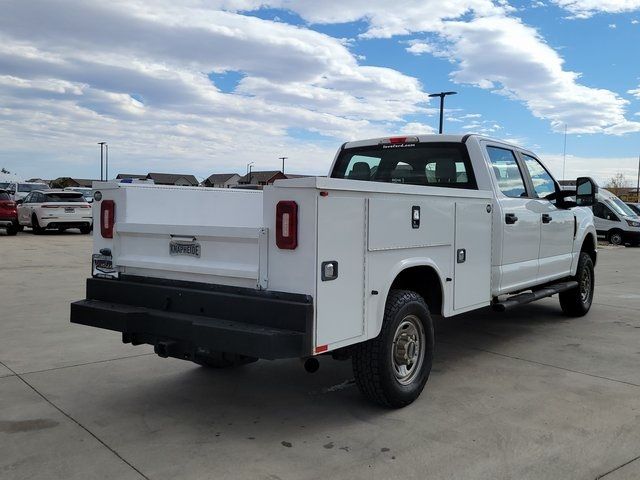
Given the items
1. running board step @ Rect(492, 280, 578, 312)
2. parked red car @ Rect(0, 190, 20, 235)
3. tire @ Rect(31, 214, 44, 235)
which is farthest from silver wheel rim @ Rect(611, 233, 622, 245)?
parked red car @ Rect(0, 190, 20, 235)

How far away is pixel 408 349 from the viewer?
173 inches

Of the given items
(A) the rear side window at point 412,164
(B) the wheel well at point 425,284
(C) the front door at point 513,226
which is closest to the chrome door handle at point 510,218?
(C) the front door at point 513,226

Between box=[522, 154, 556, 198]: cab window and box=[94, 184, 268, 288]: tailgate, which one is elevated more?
box=[522, 154, 556, 198]: cab window

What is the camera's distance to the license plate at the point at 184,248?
4.09 meters

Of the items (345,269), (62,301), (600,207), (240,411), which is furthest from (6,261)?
(600,207)

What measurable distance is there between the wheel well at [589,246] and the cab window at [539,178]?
1375 mm

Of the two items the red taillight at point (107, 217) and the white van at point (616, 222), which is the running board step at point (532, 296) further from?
the white van at point (616, 222)

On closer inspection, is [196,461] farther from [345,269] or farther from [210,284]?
[345,269]

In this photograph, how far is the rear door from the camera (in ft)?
21.3

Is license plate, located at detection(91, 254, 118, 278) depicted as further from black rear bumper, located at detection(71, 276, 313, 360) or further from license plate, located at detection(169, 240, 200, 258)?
license plate, located at detection(169, 240, 200, 258)

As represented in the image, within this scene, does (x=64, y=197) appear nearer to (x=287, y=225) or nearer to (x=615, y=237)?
(x=287, y=225)

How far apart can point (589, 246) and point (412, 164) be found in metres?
3.60

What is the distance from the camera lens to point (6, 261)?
13094 millimetres

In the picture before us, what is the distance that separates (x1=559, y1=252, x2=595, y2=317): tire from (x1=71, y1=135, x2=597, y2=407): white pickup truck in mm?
2092
